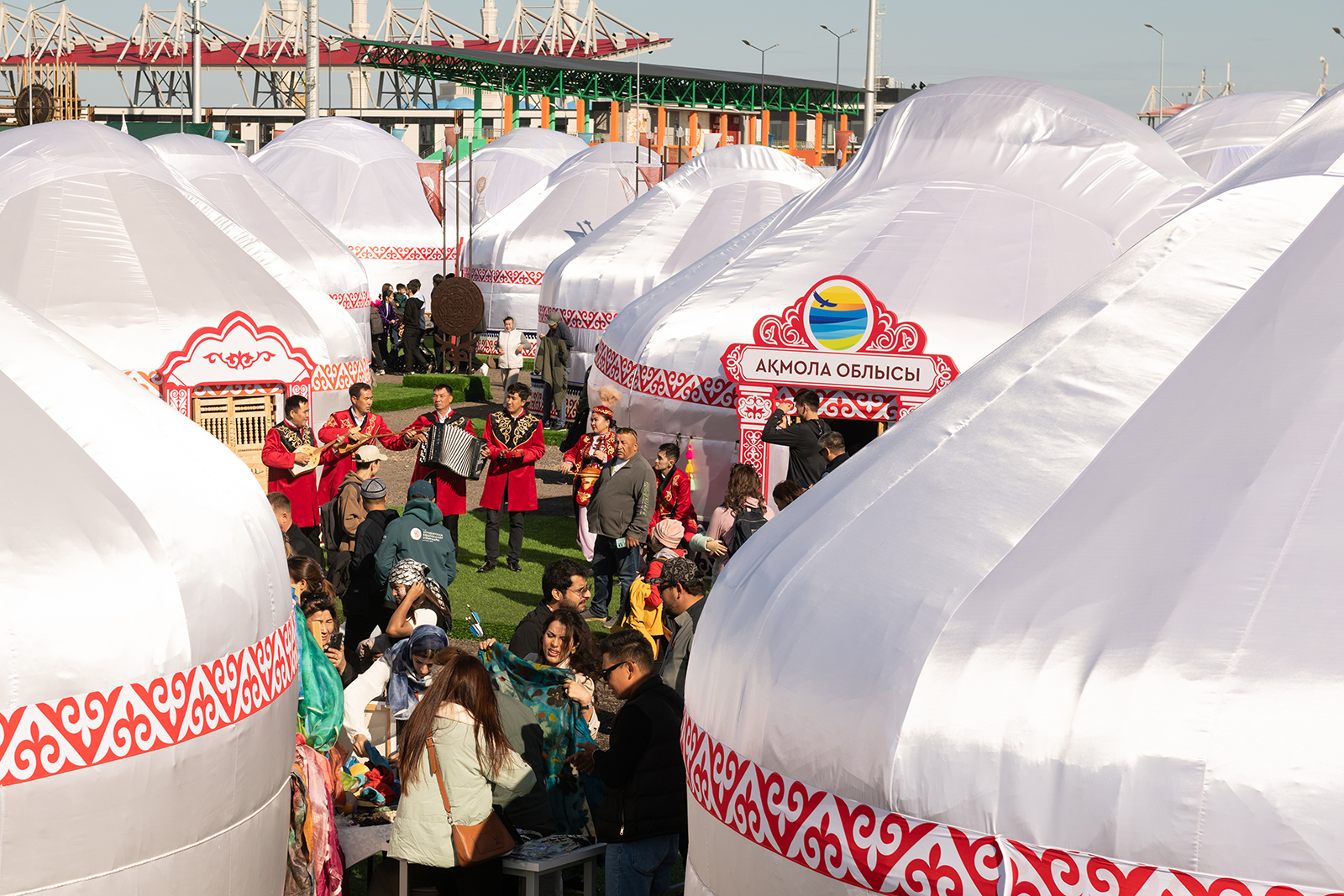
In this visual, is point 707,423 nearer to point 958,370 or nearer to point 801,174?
point 958,370

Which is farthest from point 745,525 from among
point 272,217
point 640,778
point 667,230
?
point 272,217

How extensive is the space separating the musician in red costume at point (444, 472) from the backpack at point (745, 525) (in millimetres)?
2508

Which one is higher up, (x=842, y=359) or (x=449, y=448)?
(x=842, y=359)

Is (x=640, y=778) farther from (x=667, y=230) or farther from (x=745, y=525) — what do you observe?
(x=667, y=230)

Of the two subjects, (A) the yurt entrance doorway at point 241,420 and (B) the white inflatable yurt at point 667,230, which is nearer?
(A) the yurt entrance doorway at point 241,420

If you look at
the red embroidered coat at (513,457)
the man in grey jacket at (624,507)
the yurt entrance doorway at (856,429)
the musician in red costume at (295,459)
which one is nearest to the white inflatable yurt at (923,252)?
the red embroidered coat at (513,457)

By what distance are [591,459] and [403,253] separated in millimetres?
19169

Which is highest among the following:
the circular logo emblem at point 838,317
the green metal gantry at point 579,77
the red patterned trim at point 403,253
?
the green metal gantry at point 579,77

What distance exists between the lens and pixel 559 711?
647 cm

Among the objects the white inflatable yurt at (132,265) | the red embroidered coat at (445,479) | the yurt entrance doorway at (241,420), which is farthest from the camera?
the yurt entrance doorway at (241,420)

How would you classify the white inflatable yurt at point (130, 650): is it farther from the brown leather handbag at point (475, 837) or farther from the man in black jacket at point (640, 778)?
the man in black jacket at point (640, 778)

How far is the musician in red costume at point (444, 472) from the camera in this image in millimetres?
11070

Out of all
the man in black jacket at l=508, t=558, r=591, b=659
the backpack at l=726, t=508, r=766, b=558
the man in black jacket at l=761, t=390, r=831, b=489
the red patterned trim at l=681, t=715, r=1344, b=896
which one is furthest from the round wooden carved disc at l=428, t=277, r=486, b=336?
the red patterned trim at l=681, t=715, r=1344, b=896

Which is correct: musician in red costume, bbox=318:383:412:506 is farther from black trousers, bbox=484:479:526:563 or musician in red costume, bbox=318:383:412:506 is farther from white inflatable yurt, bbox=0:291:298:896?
white inflatable yurt, bbox=0:291:298:896
